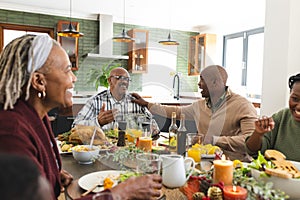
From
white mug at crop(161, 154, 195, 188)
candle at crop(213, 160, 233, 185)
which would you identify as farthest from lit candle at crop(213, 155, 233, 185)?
white mug at crop(161, 154, 195, 188)

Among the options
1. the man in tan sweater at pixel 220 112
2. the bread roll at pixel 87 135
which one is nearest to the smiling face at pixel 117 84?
the man in tan sweater at pixel 220 112

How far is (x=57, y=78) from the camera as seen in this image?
3.35 ft

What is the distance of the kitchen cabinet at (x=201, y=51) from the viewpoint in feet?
22.4

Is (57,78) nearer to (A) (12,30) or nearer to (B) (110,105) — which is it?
(B) (110,105)

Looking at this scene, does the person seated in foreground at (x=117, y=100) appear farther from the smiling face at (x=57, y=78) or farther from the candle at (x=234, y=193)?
the candle at (x=234, y=193)

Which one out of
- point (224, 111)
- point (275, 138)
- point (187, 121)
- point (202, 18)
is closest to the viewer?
point (275, 138)

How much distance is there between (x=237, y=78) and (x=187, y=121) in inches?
165

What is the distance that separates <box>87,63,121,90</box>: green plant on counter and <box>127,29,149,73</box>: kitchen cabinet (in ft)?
1.18

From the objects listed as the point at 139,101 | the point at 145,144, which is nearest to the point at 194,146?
the point at 145,144

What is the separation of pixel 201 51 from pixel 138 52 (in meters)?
1.53

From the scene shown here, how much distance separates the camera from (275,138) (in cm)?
173

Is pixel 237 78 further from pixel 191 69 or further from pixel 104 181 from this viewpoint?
pixel 104 181

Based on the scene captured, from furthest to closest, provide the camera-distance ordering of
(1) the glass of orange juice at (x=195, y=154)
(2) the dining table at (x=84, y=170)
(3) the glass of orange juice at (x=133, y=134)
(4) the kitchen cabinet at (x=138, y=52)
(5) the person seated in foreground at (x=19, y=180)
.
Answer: (4) the kitchen cabinet at (x=138, y=52) → (3) the glass of orange juice at (x=133, y=134) → (1) the glass of orange juice at (x=195, y=154) → (2) the dining table at (x=84, y=170) → (5) the person seated in foreground at (x=19, y=180)

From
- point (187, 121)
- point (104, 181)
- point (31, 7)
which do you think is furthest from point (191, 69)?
point (104, 181)
